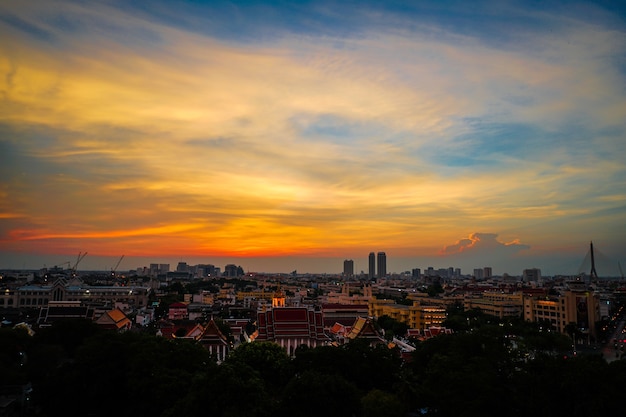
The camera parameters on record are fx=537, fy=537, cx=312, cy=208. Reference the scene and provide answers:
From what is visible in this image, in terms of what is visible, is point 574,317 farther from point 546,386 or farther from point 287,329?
point 546,386

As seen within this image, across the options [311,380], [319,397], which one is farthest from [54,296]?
[319,397]

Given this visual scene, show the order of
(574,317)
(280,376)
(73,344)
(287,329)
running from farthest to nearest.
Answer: (574,317), (287,329), (73,344), (280,376)

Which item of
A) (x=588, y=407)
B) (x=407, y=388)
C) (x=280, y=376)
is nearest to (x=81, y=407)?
(x=280, y=376)

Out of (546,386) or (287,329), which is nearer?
(546,386)

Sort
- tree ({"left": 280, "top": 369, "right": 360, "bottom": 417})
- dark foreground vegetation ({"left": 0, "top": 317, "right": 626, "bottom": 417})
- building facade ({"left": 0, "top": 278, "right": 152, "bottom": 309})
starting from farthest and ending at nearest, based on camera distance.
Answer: building facade ({"left": 0, "top": 278, "right": 152, "bottom": 309}) < tree ({"left": 280, "top": 369, "right": 360, "bottom": 417}) < dark foreground vegetation ({"left": 0, "top": 317, "right": 626, "bottom": 417})

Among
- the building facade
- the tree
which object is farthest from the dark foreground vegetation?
the building facade

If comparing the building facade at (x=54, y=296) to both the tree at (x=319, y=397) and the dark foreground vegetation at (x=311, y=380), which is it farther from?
the tree at (x=319, y=397)

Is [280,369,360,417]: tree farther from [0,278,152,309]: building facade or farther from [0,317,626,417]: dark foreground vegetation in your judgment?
[0,278,152,309]: building facade

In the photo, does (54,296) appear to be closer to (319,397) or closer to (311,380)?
(311,380)
